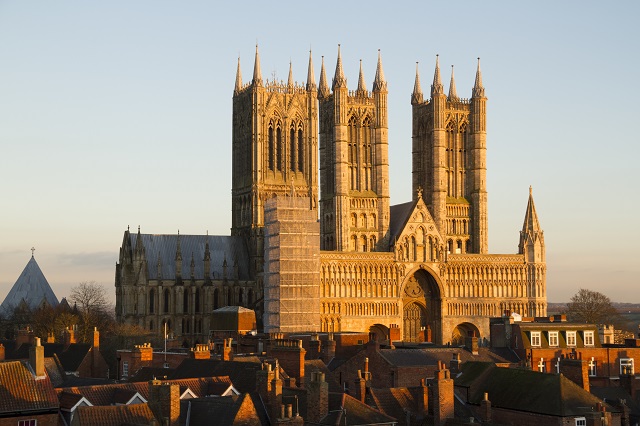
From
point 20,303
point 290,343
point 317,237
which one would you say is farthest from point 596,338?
point 20,303

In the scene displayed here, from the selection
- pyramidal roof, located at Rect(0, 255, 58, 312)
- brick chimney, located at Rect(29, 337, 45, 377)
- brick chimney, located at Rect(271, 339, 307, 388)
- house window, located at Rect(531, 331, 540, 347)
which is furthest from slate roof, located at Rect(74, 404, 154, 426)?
pyramidal roof, located at Rect(0, 255, 58, 312)

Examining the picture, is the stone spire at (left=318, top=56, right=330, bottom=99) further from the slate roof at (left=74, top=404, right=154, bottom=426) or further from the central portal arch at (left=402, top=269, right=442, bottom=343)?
the slate roof at (left=74, top=404, right=154, bottom=426)

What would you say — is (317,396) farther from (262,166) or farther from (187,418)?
(262,166)

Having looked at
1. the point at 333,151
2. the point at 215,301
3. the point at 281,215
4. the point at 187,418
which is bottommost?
the point at 187,418

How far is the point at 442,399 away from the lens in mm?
47969

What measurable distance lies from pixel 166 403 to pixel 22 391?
257 inches

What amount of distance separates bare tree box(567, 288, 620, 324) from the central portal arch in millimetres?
20932

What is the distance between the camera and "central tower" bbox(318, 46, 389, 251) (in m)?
122

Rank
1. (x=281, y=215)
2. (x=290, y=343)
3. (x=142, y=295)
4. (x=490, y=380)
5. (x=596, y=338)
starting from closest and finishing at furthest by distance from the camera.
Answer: (x=490, y=380), (x=290, y=343), (x=596, y=338), (x=281, y=215), (x=142, y=295)

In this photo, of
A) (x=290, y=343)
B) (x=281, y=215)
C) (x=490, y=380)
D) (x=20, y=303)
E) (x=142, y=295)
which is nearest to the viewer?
(x=490, y=380)

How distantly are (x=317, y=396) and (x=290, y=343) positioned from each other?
19.4 metres

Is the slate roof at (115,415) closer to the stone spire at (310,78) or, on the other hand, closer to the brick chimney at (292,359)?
the brick chimney at (292,359)

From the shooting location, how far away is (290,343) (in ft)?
208

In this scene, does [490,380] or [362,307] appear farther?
[362,307]
